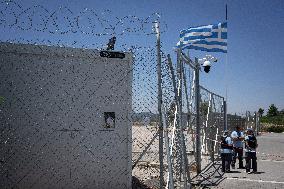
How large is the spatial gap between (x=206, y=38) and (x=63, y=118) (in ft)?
16.2

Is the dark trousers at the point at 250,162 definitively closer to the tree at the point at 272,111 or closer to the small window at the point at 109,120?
the small window at the point at 109,120

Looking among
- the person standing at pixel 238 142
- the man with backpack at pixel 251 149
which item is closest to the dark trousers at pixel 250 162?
the man with backpack at pixel 251 149

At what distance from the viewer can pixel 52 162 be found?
7.07 meters

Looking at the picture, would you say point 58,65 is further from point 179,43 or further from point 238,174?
point 238,174

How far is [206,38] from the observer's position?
962 cm

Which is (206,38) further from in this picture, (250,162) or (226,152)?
(250,162)

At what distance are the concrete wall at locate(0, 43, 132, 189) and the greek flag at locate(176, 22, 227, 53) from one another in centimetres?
281

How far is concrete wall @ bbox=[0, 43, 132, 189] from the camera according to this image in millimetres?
6891

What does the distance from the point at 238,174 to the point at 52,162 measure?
6159 millimetres

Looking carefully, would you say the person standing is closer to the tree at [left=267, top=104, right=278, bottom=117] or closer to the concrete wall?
the concrete wall

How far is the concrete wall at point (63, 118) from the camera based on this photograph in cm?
689

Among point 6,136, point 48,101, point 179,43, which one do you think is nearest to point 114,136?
point 48,101

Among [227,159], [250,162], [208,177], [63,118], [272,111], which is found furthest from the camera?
[272,111]

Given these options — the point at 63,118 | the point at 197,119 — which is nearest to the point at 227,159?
the point at 197,119
